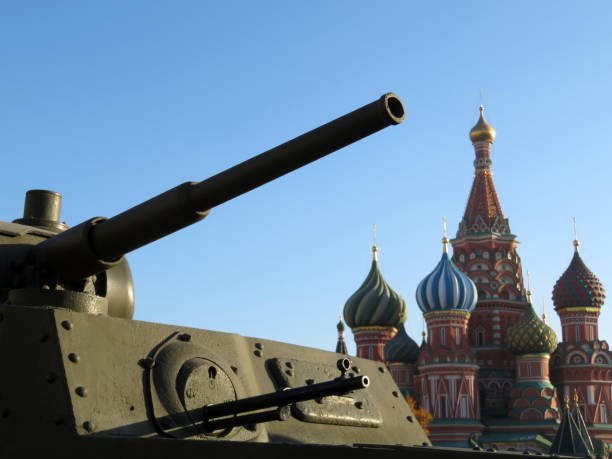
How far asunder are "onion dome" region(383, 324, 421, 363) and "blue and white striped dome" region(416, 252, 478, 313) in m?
3.58

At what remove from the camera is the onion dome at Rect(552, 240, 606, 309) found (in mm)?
47531

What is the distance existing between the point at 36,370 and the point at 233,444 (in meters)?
1.09

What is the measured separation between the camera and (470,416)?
4359 centimetres

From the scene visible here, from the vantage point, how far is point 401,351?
1916 inches

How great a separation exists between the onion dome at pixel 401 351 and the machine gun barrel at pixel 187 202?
44.7m

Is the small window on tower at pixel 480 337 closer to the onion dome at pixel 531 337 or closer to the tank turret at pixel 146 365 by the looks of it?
the onion dome at pixel 531 337

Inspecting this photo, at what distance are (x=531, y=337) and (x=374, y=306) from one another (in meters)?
9.30

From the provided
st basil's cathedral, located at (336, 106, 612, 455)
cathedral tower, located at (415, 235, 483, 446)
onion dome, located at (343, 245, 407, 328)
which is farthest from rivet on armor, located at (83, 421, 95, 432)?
onion dome, located at (343, 245, 407, 328)

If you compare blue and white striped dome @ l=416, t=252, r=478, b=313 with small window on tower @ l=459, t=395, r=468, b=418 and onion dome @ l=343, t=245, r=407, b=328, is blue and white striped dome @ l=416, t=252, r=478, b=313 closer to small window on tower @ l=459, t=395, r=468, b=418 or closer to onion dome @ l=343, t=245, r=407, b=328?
onion dome @ l=343, t=245, r=407, b=328

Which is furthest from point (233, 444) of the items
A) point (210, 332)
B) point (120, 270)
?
point (120, 270)

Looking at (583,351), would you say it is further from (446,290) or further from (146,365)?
(146,365)

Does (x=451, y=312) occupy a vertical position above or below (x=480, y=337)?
above

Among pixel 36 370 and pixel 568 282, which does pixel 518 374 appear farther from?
pixel 36 370

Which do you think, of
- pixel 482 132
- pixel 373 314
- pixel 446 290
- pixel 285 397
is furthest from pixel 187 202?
pixel 482 132
